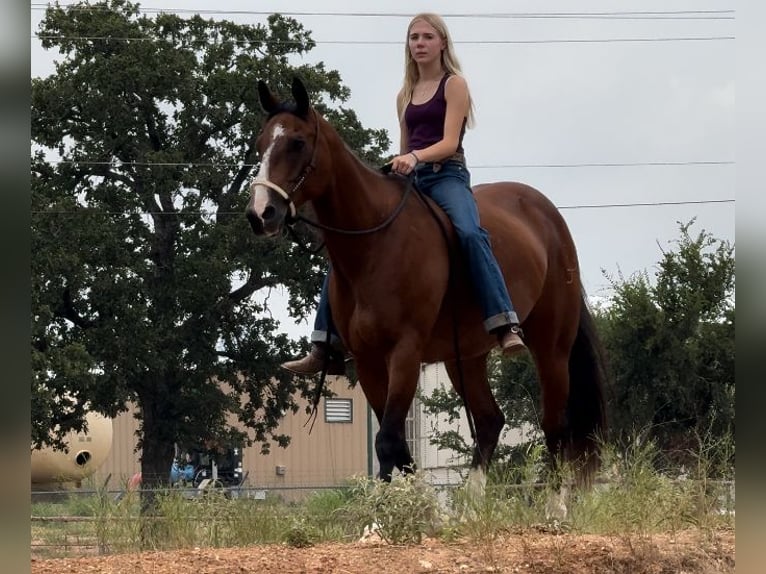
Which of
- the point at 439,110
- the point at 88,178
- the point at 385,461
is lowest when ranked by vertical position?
the point at 385,461

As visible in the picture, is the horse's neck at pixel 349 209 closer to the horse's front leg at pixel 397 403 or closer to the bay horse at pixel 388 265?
the bay horse at pixel 388 265

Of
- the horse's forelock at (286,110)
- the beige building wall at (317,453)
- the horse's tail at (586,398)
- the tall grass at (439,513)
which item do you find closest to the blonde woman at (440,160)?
the horse's forelock at (286,110)

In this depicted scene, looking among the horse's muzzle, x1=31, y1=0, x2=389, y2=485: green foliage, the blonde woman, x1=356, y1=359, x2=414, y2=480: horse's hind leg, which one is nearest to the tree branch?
x1=31, y1=0, x2=389, y2=485: green foliage

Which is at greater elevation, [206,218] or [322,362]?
[206,218]

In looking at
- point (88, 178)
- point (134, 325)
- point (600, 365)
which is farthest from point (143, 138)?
Answer: point (600, 365)

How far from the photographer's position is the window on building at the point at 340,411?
52.7 meters

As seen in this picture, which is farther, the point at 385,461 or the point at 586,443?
the point at 586,443

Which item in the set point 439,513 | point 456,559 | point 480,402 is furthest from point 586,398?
point 456,559

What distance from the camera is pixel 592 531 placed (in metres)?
6.23

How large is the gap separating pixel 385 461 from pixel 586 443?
240 centimetres

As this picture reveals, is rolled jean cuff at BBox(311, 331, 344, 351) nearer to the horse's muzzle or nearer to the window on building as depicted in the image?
the horse's muzzle

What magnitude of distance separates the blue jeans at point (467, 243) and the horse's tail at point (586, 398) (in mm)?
1747

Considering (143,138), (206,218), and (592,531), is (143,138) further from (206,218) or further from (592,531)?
(592,531)

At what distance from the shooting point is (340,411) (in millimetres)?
53812
